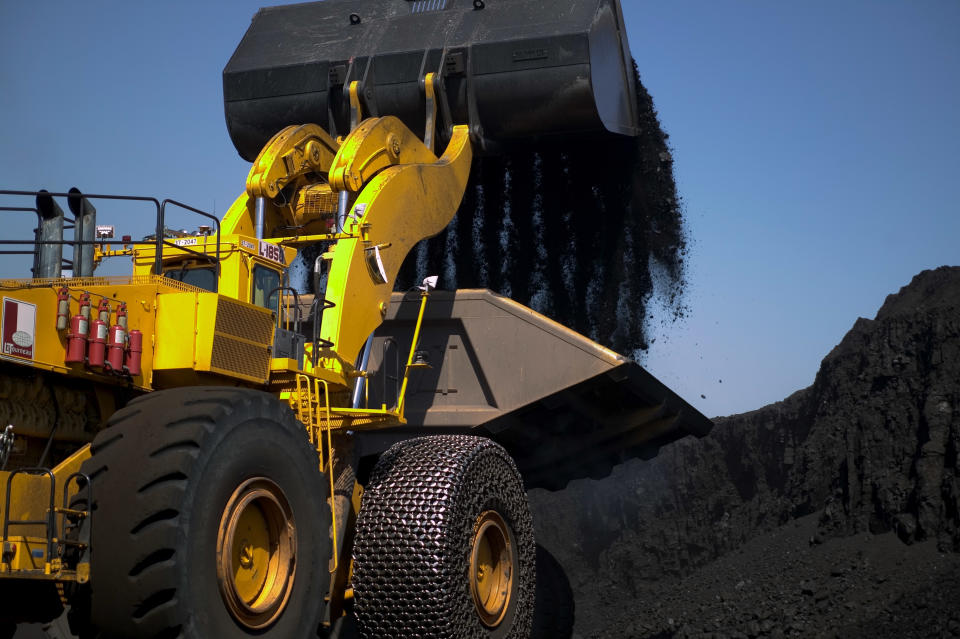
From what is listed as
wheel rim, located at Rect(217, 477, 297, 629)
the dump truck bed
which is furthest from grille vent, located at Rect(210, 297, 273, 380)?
the dump truck bed

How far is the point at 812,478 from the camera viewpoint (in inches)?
514

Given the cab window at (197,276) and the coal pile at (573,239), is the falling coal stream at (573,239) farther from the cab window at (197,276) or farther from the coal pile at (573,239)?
the cab window at (197,276)

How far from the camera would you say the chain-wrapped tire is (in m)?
6.10

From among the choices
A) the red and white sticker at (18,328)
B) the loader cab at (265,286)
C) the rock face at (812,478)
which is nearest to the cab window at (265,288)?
the loader cab at (265,286)

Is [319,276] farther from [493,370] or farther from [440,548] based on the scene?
[493,370]

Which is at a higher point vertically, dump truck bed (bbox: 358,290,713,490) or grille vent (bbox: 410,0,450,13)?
grille vent (bbox: 410,0,450,13)

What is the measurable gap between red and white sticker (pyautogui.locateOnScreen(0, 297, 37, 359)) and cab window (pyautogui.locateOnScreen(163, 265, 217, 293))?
1488 millimetres

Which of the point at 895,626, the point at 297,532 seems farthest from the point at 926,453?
the point at 297,532

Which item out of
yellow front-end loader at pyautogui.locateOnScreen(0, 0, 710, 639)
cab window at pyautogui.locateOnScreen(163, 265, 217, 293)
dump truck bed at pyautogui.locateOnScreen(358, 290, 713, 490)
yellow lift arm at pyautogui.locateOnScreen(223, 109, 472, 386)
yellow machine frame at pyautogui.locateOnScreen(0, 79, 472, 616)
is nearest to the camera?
yellow front-end loader at pyautogui.locateOnScreen(0, 0, 710, 639)

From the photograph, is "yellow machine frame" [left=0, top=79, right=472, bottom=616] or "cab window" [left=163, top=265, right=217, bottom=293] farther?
"cab window" [left=163, top=265, right=217, bottom=293]

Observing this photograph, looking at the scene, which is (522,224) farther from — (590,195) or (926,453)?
(926,453)

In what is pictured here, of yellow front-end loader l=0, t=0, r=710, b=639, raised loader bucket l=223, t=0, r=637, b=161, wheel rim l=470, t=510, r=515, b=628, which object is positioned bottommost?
wheel rim l=470, t=510, r=515, b=628

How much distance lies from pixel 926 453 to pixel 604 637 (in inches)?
149

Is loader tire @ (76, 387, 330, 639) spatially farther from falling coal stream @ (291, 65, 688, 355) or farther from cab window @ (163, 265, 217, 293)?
falling coal stream @ (291, 65, 688, 355)
